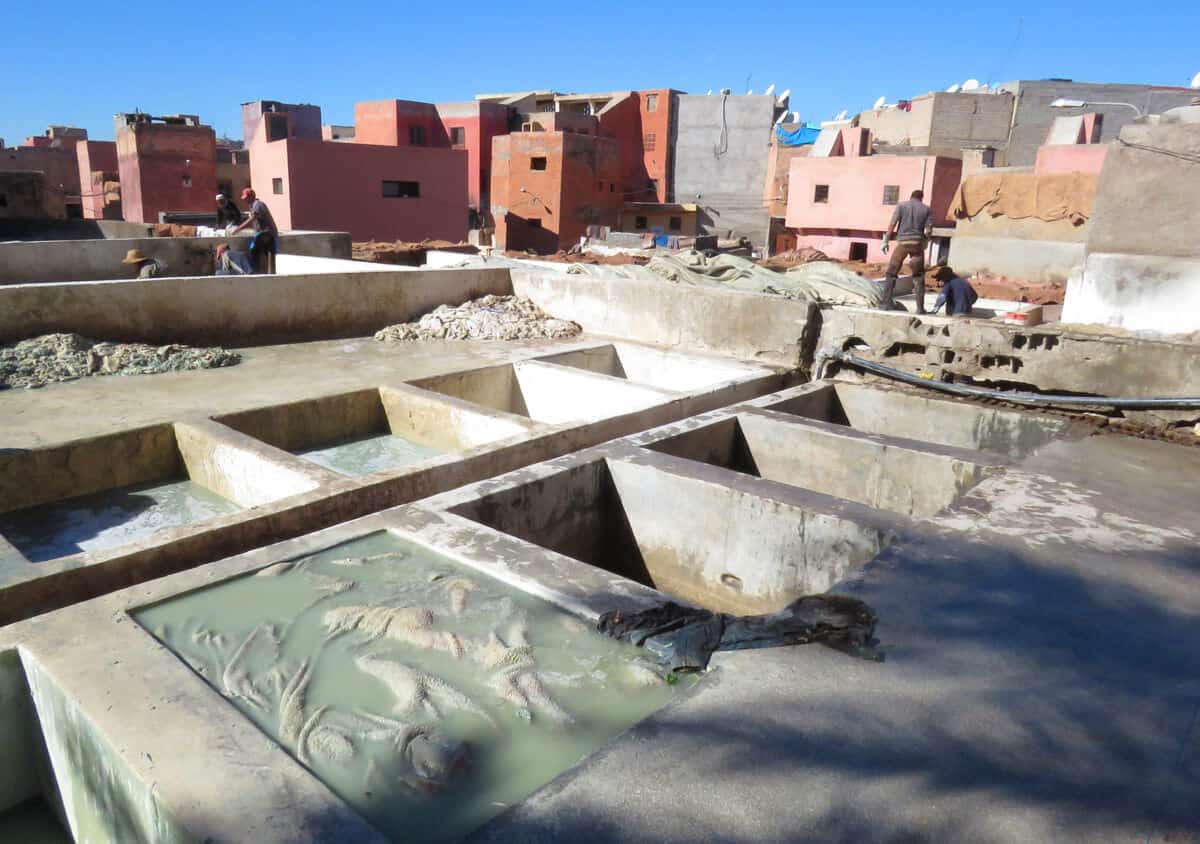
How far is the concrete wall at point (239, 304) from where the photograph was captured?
22.6ft

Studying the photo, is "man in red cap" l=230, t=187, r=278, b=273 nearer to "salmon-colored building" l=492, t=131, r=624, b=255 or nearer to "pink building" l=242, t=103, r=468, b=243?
"pink building" l=242, t=103, r=468, b=243

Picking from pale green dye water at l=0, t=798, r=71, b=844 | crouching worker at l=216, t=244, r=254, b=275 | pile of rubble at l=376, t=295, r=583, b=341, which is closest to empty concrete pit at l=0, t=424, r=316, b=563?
pale green dye water at l=0, t=798, r=71, b=844

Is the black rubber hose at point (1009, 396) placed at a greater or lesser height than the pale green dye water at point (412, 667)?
greater

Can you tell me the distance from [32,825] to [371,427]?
4.17 meters

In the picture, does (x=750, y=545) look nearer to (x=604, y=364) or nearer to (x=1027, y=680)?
(x=1027, y=680)

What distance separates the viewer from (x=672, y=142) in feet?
113

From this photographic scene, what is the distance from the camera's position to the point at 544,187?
2788 centimetres

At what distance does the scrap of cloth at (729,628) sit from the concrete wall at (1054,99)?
28027 mm

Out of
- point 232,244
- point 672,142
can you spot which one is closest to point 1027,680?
point 232,244

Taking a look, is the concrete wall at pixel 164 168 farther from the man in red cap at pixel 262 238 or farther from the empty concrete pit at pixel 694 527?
the empty concrete pit at pixel 694 527

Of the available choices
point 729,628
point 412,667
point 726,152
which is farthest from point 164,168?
point 729,628

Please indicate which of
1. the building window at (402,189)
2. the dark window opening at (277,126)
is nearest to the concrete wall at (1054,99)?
the building window at (402,189)

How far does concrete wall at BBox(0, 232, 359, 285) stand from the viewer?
9.80 meters

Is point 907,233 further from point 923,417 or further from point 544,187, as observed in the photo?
point 544,187
